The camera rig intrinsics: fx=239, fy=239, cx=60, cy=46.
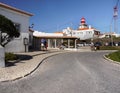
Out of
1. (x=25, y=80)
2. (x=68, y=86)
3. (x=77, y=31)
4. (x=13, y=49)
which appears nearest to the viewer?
(x=68, y=86)

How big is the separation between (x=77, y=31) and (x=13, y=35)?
9201 centimetres

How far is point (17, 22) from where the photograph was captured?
27.0 meters

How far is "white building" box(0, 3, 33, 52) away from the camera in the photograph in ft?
82.7

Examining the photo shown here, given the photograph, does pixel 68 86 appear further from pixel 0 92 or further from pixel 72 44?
pixel 72 44

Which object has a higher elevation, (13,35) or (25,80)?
(13,35)

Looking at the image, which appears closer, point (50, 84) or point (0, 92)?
point (0, 92)

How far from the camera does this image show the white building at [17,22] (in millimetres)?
25208

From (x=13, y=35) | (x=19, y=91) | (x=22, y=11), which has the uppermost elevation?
(x=22, y=11)

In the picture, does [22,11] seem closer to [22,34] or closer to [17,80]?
[22,34]

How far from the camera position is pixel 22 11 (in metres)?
27.5

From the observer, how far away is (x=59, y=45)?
149ft

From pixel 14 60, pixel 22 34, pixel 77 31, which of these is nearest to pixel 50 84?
pixel 14 60

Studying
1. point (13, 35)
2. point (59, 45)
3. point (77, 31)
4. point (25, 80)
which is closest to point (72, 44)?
point (59, 45)

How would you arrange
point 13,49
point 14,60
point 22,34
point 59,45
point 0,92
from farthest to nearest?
point 59,45, point 22,34, point 13,49, point 14,60, point 0,92
